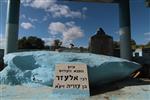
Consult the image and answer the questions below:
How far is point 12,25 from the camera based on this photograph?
33.4 feet

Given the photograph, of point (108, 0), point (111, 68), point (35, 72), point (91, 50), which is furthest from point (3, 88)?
point (108, 0)

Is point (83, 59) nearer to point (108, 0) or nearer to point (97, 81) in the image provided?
point (97, 81)

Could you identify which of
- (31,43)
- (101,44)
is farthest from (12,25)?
(31,43)

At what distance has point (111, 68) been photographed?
630 cm

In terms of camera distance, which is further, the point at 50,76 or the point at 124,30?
the point at 124,30

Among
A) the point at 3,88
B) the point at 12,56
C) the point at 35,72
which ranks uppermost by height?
the point at 12,56

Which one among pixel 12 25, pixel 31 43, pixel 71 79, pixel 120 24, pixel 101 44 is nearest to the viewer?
pixel 71 79

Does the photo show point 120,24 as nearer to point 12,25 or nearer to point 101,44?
point 101,44

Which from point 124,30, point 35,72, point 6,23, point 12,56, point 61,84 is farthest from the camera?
point 124,30

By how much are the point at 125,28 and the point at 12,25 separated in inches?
217

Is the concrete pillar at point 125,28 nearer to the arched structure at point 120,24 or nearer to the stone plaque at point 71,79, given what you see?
the arched structure at point 120,24

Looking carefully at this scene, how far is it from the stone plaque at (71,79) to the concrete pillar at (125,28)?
19.8 ft

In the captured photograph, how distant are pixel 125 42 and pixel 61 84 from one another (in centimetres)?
683

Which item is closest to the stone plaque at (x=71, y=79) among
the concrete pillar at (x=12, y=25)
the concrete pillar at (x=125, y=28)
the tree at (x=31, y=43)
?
the concrete pillar at (x=12, y=25)
